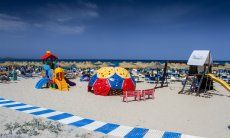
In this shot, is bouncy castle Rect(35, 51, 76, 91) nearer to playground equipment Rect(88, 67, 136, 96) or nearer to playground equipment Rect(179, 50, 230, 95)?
playground equipment Rect(88, 67, 136, 96)

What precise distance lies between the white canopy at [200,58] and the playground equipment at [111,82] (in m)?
5.71

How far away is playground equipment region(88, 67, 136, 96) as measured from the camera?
66.4ft

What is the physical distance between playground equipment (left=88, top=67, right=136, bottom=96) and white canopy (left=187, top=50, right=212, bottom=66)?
5706 mm

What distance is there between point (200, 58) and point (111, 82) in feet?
26.0

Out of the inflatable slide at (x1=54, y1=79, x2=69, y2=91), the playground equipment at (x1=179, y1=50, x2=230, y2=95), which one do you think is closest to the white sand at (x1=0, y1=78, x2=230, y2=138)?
the inflatable slide at (x1=54, y1=79, x2=69, y2=91)

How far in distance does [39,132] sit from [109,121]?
321cm

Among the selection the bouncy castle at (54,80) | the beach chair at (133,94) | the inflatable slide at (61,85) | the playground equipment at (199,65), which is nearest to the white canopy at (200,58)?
the playground equipment at (199,65)

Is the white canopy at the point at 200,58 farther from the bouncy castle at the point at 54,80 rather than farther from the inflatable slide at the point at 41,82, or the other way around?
the inflatable slide at the point at 41,82

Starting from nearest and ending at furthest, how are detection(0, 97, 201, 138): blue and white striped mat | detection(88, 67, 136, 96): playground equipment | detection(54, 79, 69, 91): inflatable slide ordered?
detection(0, 97, 201, 138): blue and white striped mat
detection(88, 67, 136, 96): playground equipment
detection(54, 79, 69, 91): inflatable slide

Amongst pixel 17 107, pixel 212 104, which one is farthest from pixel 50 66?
pixel 212 104

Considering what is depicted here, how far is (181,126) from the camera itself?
11.2 m

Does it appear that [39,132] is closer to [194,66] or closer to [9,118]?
[9,118]

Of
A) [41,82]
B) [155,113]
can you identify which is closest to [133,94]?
[155,113]

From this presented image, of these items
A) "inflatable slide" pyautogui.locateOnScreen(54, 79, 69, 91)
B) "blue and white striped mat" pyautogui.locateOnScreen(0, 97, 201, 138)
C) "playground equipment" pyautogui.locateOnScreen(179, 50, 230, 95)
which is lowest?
"blue and white striped mat" pyautogui.locateOnScreen(0, 97, 201, 138)
